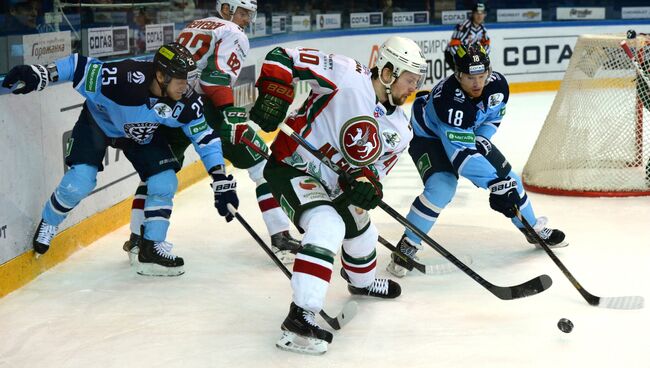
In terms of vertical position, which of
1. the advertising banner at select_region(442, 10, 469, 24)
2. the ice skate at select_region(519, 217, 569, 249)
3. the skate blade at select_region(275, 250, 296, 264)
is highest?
the advertising banner at select_region(442, 10, 469, 24)

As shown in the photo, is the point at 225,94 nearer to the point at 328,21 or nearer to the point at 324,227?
the point at 324,227

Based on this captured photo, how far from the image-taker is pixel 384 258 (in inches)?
170

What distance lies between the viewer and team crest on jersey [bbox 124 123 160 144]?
388 cm

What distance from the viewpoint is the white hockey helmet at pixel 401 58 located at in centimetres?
318

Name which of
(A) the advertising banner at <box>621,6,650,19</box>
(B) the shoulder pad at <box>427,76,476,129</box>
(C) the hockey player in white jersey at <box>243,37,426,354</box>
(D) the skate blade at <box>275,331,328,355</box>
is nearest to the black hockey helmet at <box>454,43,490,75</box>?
(B) the shoulder pad at <box>427,76,476,129</box>

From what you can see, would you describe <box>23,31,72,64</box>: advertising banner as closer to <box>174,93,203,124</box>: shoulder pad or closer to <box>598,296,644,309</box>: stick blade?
<box>174,93,203,124</box>: shoulder pad

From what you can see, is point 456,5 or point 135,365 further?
point 456,5

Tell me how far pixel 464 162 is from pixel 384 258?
0.71m

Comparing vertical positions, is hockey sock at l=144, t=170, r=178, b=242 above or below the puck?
above

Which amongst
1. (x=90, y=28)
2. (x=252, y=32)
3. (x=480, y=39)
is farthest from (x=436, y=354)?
(x=480, y=39)

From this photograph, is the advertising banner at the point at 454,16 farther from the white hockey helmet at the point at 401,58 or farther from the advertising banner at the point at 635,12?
the white hockey helmet at the point at 401,58

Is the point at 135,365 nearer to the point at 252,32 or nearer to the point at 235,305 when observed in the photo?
the point at 235,305

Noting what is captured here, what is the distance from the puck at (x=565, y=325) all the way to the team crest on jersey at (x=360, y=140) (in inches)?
33.0

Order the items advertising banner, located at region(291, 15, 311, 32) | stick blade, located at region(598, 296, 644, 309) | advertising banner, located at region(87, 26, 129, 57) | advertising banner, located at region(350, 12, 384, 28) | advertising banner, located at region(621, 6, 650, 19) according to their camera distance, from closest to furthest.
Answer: stick blade, located at region(598, 296, 644, 309) < advertising banner, located at region(87, 26, 129, 57) < advertising banner, located at region(291, 15, 311, 32) < advertising banner, located at region(350, 12, 384, 28) < advertising banner, located at region(621, 6, 650, 19)
